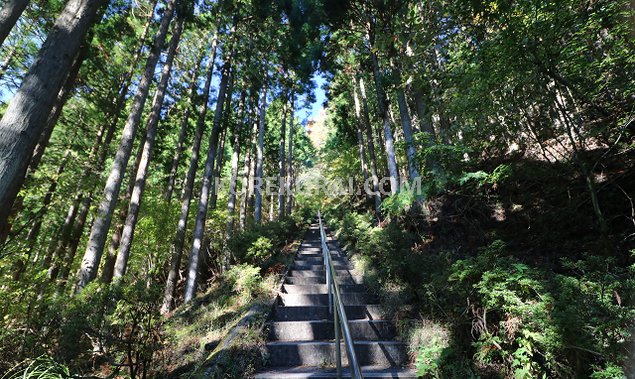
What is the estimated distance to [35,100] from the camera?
9.52 feet

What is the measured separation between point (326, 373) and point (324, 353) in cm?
42

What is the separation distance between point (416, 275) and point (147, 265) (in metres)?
9.79

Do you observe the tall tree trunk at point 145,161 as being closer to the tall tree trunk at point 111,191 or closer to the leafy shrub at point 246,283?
the tall tree trunk at point 111,191

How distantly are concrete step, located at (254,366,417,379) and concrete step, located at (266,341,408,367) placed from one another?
5.8 inches

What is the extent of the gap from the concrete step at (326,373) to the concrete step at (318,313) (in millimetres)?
1232

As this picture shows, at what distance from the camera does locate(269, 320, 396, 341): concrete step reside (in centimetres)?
451

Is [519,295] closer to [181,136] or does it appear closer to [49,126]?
[49,126]

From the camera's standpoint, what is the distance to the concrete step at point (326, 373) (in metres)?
3.46

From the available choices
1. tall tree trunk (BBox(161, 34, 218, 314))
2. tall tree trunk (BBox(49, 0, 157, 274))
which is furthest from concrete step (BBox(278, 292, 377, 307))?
tall tree trunk (BBox(49, 0, 157, 274))

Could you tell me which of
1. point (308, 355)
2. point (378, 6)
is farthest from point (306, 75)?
point (308, 355)

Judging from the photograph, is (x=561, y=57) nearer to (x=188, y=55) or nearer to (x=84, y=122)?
(x=84, y=122)

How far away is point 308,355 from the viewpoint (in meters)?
4.02

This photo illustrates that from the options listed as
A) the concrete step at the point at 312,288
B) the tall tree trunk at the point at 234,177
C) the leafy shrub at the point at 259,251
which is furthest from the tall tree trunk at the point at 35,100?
the tall tree trunk at the point at 234,177

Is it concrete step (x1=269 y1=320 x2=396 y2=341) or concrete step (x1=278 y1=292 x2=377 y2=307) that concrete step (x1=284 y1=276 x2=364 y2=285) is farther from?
concrete step (x1=269 y1=320 x2=396 y2=341)
